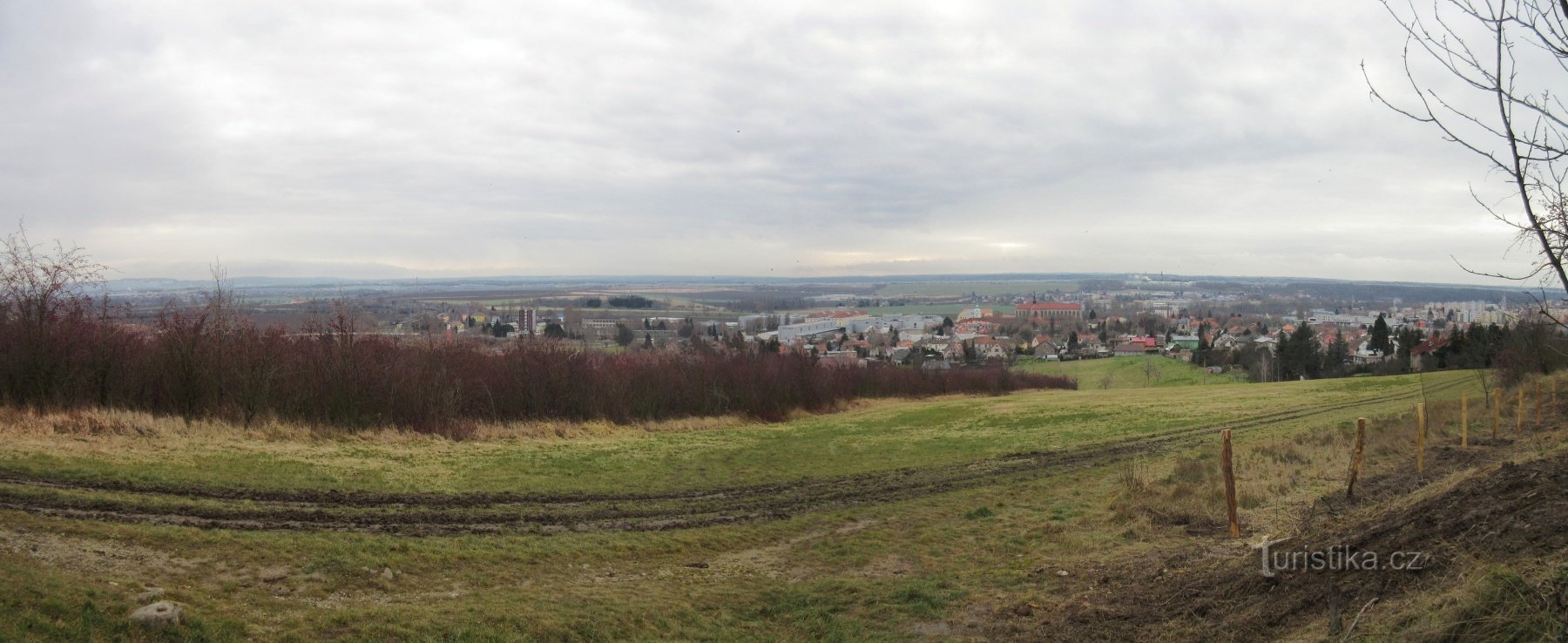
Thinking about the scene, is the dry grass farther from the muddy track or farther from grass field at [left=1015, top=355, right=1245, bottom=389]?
grass field at [left=1015, top=355, right=1245, bottom=389]

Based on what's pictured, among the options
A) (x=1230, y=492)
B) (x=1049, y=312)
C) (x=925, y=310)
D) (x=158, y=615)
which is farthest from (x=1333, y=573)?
(x=925, y=310)

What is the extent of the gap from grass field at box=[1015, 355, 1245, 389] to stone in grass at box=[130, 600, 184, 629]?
6841cm

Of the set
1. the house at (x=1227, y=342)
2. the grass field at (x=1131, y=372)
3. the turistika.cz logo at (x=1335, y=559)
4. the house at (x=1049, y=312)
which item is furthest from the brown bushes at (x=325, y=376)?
the house at (x=1049, y=312)

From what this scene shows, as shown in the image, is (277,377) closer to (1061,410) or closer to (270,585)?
(270,585)

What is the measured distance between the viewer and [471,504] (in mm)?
13828

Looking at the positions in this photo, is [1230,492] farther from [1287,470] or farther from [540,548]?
[540,548]

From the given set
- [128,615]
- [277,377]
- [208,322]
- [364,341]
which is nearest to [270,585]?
[128,615]

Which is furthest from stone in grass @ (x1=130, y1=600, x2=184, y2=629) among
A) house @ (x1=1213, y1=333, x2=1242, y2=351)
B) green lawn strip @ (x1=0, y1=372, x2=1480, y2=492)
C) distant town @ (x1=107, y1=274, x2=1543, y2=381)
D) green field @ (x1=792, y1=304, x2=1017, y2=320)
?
green field @ (x1=792, y1=304, x2=1017, y2=320)

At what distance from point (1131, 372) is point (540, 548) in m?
78.8

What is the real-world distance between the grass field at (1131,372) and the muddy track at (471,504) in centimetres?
5511

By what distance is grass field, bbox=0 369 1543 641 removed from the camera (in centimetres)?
734

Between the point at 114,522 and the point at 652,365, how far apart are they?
35771 mm

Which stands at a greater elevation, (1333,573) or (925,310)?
(1333,573)

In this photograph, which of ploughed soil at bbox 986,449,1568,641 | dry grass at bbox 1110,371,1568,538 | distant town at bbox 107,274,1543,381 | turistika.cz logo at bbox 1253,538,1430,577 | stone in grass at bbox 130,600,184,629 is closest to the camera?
ploughed soil at bbox 986,449,1568,641
